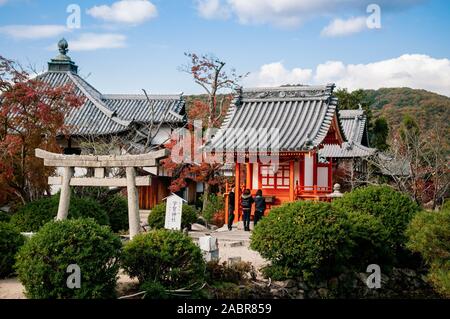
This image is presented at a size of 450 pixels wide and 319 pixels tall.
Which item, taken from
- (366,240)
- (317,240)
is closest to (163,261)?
(317,240)

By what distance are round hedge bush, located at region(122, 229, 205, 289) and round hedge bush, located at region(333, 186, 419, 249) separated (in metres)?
5.52

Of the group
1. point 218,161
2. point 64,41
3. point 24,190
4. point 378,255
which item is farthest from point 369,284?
point 64,41

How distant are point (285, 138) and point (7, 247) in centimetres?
1154

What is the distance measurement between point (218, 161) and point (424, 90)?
186 feet

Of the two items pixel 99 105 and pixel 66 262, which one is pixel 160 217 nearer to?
pixel 66 262

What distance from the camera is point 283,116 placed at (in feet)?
76.6

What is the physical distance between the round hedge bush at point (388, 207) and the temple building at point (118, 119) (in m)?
14.6

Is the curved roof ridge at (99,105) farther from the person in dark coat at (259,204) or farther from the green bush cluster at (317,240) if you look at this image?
the green bush cluster at (317,240)

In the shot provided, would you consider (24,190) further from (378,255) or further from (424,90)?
(424,90)

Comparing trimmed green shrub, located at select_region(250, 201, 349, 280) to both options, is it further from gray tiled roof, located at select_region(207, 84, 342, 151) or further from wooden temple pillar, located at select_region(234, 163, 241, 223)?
wooden temple pillar, located at select_region(234, 163, 241, 223)

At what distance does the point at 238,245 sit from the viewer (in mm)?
17844

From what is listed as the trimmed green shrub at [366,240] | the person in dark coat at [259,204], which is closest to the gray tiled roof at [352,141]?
the person in dark coat at [259,204]

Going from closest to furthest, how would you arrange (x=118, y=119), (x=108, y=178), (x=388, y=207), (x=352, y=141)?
(x=108, y=178) < (x=388, y=207) < (x=118, y=119) < (x=352, y=141)

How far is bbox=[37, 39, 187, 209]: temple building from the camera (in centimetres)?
3195
